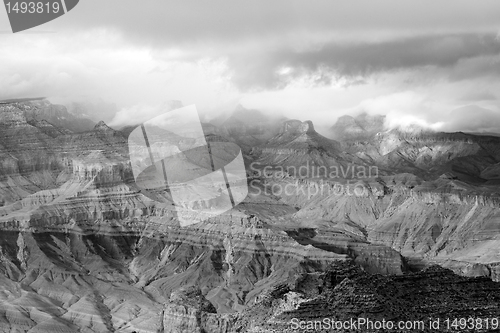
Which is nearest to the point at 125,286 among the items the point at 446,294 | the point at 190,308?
the point at 190,308

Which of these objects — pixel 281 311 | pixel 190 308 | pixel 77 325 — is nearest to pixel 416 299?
pixel 281 311

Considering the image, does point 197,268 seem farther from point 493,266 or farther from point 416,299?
point 416,299

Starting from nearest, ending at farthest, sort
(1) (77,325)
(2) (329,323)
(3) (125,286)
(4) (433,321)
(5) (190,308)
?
(2) (329,323) < (4) (433,321) < (5) (190,308) < (1) (77,325) < (3) (125,286)

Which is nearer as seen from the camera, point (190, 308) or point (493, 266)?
point (190, 308)

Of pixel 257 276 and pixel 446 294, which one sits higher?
pixel 446 294

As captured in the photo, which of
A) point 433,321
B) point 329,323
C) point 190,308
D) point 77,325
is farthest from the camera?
point 77,325

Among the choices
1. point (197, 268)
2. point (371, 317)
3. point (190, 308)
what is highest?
point (371, 317)

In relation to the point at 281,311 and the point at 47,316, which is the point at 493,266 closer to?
the point at 47,316

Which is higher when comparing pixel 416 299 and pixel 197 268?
pixel 416 299

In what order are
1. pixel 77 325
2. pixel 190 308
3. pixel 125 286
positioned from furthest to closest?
pixel 125 286
pixel 77 325
pixel 190 308
